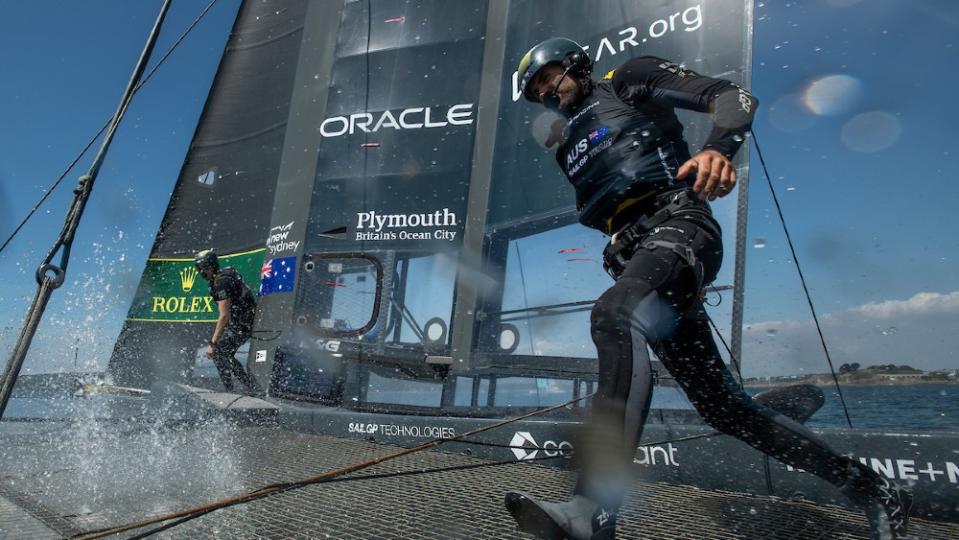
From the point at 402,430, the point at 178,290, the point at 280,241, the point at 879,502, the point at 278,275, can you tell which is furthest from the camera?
the point at 178,290

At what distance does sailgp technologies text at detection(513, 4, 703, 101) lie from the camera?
4574 mm

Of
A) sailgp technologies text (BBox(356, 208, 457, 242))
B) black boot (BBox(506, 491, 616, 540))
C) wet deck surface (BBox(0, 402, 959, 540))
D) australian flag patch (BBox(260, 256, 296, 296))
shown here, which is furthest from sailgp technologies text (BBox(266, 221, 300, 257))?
black boot (BBox(506, 491, 616, 540))

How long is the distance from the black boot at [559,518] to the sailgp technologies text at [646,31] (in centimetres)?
414

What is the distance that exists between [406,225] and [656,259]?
428cm

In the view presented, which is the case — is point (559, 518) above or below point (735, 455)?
below

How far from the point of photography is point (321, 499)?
181cm

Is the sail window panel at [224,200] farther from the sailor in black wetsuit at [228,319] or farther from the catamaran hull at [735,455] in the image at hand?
the catamaran hull at [735,455]

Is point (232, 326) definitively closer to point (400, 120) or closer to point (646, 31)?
point (400, 120)

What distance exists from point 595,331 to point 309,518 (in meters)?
0.95

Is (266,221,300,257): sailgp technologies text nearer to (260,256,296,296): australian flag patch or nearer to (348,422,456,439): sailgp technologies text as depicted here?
(260,256,296,296): australian flag patch

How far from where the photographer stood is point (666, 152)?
168cm

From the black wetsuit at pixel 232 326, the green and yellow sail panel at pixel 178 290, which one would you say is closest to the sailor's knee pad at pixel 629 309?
the black wetsuit at pixel 232 326

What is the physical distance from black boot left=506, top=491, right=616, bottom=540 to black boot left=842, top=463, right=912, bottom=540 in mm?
806

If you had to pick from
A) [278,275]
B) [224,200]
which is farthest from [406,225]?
[224,200]
